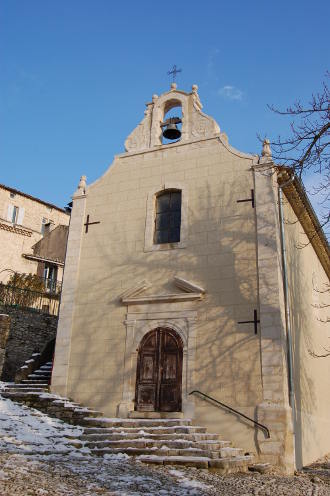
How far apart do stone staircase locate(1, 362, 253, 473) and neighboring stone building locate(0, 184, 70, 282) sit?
57.0 feet

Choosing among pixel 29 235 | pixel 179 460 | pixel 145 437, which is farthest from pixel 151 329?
pixel 29 235

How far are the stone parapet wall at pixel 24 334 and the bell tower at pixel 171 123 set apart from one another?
24.2ft

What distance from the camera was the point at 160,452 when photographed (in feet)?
28.3

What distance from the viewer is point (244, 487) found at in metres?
7.00

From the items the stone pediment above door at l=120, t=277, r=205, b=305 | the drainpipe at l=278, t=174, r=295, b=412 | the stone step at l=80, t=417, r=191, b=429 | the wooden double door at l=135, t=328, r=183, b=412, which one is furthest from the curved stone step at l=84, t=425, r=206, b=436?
the stone pediment above door at l=120, t=277, r=205, b=305

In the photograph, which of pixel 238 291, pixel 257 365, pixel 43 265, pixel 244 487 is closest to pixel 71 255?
pixel 238 291

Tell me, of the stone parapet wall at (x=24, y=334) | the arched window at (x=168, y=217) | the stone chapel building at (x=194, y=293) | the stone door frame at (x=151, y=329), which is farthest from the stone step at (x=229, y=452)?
the stone parapet wall at (x=24, y=334)

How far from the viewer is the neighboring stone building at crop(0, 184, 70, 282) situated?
3098 centimetres

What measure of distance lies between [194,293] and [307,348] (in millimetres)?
4008

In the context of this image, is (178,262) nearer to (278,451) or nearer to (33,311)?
(278,451)

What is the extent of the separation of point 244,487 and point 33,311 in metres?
12.7

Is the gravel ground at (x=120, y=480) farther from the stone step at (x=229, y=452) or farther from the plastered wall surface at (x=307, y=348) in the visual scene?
the plastered wall surface at (x=307, y=348)

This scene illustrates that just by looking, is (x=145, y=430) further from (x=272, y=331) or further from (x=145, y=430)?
(x=272, y=331)

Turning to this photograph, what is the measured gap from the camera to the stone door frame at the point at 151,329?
11000 millimetres
